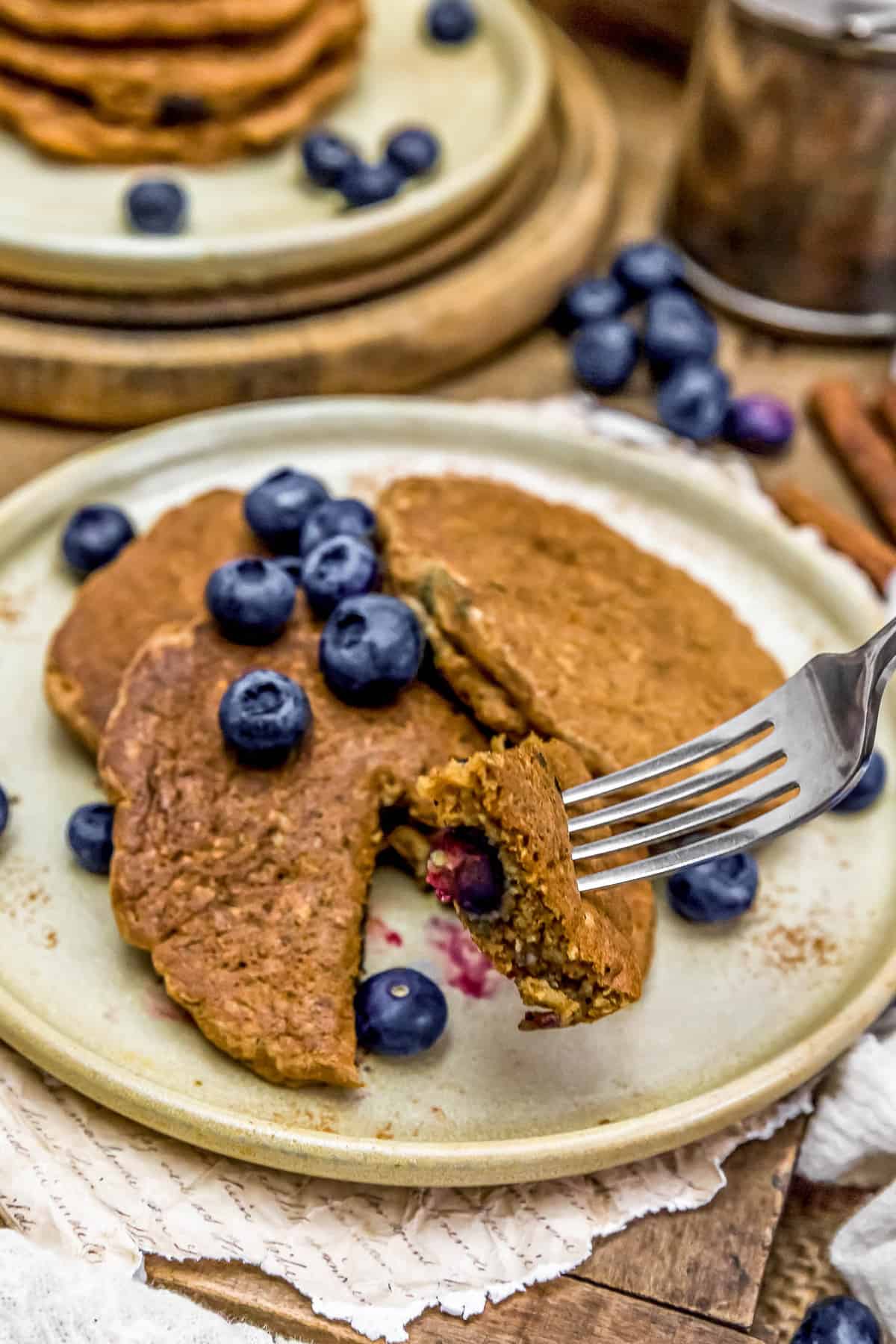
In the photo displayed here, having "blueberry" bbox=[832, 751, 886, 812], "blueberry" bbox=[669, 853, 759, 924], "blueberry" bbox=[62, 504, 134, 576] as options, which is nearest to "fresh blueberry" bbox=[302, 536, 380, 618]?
"blueberry" bbox=[62, 504, 134, 576]

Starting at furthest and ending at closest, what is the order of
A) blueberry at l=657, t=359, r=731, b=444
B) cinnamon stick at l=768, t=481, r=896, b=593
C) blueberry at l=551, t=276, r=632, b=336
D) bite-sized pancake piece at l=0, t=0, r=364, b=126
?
1. blueberry at l=551, t=276, r=632, b=336
2. bite-sized pancake piece at l=0, t=0, r=364, b=126
3. blueberry at l=657, t=359, r=731, b=444
4. cinnamon stick at l=768, t=481, r=896, b=593

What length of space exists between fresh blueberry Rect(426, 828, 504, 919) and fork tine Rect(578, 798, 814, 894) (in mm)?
135

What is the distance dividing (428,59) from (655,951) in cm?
246

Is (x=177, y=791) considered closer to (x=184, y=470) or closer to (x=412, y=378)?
(x=184, y=470)

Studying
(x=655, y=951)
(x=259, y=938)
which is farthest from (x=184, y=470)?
(x=655, y=951)

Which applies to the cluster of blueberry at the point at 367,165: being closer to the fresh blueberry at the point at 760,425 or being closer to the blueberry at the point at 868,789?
the fresh blueberry at the point at 760,425

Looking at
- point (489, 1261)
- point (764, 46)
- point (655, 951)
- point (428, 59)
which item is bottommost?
point (489, 1261)

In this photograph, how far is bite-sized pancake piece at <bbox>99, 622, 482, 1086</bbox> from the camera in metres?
1.75

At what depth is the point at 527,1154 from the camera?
1657 millimetres

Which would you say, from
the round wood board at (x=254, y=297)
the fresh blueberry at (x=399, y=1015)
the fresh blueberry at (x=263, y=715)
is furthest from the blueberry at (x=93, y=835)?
the round wood board at (x=254, y=297)

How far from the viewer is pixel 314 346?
2.79 m

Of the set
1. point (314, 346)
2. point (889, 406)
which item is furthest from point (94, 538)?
point (889, 406)

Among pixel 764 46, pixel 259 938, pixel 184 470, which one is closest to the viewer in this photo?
pixel 259 938

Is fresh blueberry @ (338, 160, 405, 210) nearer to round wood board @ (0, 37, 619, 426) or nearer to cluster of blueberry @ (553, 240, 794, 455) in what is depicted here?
round wood board @ (0, 37, 619, 426)
